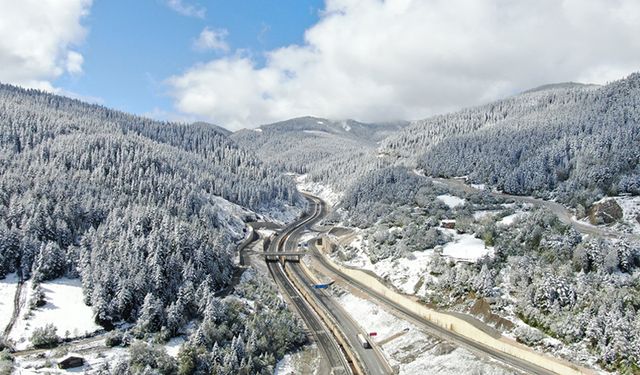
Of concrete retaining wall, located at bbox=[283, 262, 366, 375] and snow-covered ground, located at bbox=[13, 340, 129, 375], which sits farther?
concrete retaining wall, located at bbox=[283, 262, 366, 375]

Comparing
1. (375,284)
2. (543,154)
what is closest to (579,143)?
(543,154)

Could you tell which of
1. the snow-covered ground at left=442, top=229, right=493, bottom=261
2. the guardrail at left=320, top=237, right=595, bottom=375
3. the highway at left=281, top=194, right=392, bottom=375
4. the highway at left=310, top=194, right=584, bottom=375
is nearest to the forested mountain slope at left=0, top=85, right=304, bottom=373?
the highway at left=281, top=194, right=392, bottom=375

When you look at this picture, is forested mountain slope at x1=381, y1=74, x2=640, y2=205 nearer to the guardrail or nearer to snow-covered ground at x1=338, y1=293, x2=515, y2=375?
the guardrail

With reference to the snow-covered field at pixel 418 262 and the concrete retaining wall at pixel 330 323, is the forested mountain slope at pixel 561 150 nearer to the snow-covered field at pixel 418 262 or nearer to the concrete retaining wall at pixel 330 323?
the snow-covered field at pixel 418 262

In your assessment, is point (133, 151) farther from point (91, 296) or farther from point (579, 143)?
point (579, 143)

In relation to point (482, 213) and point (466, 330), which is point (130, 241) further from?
point (482, 213)

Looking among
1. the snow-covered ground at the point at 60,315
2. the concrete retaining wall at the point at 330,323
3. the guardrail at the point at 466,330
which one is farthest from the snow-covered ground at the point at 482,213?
the snow-covered ground at the point at 60,315
